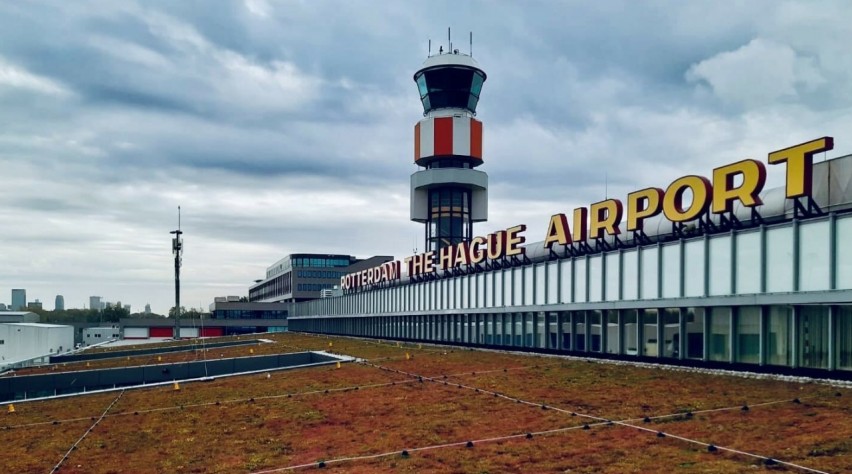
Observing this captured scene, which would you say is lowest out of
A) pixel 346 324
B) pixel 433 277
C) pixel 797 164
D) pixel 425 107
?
pixel 346 324

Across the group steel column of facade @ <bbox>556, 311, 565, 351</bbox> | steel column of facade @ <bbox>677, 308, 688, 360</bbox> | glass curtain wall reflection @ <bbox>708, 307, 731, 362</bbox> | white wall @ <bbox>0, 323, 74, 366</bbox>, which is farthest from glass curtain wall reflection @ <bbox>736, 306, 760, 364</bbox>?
white wall @ <bbox>0, 323, 74, 366</bbox>

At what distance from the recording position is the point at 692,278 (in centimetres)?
4159

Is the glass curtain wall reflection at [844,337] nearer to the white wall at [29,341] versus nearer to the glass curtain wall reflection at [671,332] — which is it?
the glass curtain wall reflection at [671,332]

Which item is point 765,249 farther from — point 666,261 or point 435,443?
point 435,443

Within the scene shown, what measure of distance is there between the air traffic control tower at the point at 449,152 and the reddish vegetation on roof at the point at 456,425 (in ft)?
214

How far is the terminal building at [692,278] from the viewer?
111 ft

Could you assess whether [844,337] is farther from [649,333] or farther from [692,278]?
[649,333]

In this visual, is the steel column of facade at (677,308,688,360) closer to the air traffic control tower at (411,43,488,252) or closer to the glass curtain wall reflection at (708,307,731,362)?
the glass curtain wall reflection at (708,307,731,362)

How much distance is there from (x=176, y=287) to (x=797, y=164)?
127974 millimetres

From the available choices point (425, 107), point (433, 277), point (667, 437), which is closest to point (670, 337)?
point (667, 437)

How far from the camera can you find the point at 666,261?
1735 inches

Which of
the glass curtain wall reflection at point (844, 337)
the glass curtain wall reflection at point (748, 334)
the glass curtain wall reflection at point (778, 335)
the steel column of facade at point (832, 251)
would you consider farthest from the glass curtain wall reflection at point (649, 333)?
the steel column of facade at point (832, 251)

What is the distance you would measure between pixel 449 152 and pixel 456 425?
81408mm

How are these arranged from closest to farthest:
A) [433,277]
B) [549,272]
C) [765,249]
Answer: [765,249] → [549,272] → [433,277]
